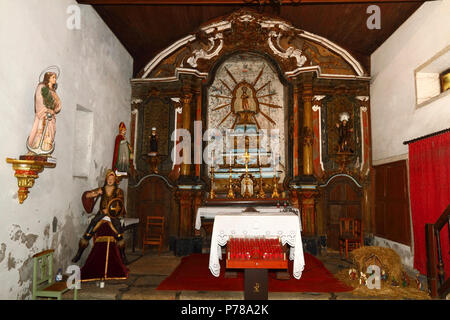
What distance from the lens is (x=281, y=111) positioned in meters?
8.41

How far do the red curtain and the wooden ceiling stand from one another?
9.94 ft

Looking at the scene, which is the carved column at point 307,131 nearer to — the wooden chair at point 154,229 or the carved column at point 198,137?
the carved column at point 198,137

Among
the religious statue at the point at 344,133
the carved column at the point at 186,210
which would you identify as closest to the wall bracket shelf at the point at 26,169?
the carved column at the point at 186,210

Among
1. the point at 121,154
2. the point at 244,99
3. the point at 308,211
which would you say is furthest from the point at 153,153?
the point at 308,211

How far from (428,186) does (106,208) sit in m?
5.83

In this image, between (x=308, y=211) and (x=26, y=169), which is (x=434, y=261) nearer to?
(x=308, y=211)

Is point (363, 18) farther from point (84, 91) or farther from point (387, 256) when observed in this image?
point (84, 91)

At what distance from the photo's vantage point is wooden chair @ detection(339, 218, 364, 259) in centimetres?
669

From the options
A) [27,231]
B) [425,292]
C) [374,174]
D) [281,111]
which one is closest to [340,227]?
[374,174]

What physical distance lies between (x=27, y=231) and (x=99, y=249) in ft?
3.84

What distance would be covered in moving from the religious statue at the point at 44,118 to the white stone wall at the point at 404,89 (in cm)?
632

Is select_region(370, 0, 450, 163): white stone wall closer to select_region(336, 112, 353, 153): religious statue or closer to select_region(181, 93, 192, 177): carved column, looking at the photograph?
select_region(336, 112, 353, 153): religious statue

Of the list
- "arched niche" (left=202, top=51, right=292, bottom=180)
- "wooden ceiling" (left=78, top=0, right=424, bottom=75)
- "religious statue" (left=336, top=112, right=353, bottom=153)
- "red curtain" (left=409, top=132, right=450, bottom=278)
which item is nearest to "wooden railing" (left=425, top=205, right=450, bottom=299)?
"red curtain" (left=409, top=132, right=450, bottom=278)

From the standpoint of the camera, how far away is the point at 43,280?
13.7ft
